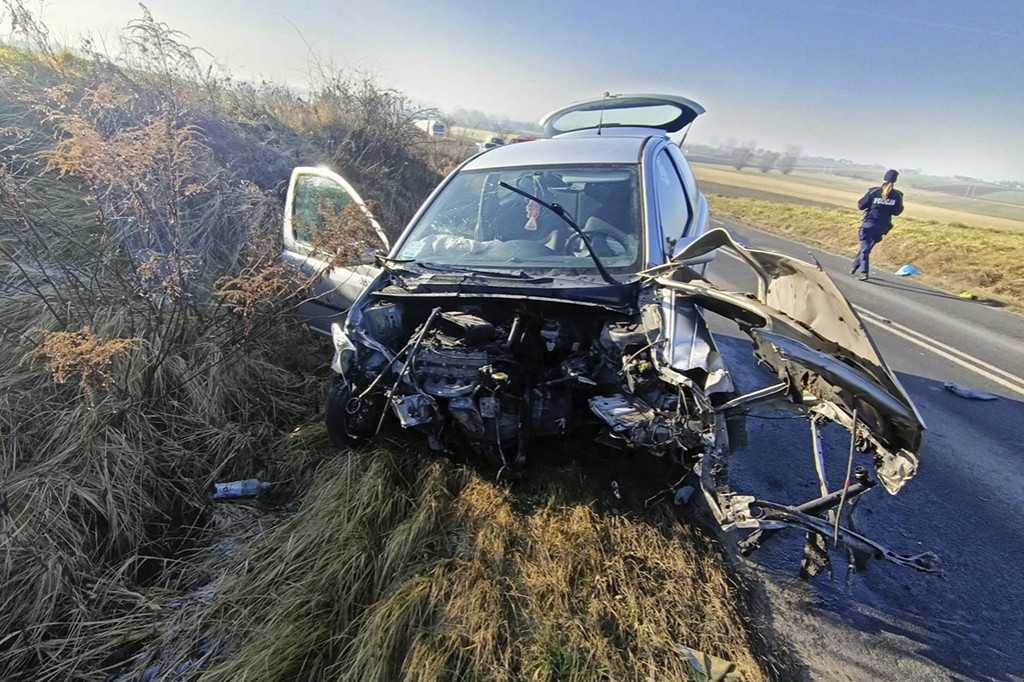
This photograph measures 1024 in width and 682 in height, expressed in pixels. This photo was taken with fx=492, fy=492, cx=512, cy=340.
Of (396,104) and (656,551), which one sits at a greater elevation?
(396,104)

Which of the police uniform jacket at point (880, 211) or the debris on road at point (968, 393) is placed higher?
the police uniform jacket at point (880, 211)

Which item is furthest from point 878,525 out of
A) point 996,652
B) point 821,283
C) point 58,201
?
point 58,201

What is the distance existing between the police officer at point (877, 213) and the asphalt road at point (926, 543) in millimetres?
4654

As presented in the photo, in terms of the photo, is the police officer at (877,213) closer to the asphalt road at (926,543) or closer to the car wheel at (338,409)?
the asphalt road at (926,543)

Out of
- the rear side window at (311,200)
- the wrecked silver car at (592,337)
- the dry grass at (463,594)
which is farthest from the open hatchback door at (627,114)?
the dry grass at (463,594)

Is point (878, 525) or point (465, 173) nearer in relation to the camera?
point (878, 525)

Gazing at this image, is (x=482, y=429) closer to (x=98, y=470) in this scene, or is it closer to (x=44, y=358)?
(x=98, y=470)

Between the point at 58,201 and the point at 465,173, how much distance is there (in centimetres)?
391

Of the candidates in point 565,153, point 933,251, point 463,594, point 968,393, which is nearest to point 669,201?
point 565,153

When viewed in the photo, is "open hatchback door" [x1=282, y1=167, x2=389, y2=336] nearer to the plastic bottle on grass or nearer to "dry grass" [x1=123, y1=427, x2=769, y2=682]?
the plastic bottle on grass

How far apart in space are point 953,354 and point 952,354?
1 cm

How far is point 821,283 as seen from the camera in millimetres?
2146

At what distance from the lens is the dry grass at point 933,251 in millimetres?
9141

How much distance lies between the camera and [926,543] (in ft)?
8.97
